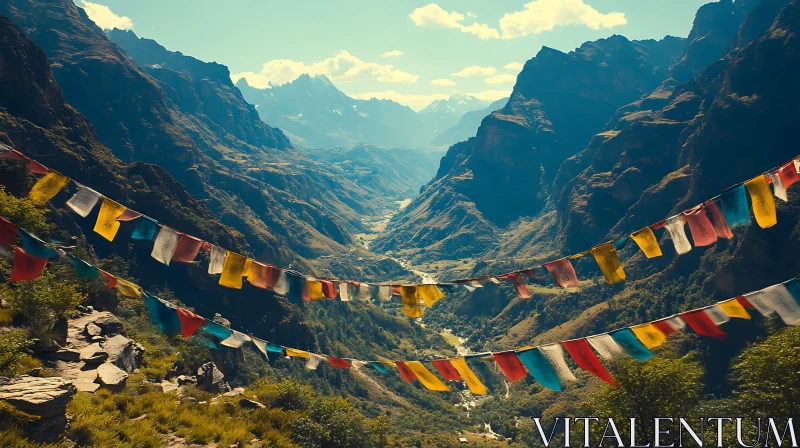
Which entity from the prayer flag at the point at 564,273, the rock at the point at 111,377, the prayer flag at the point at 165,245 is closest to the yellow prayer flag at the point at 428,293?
the prayer flag at the point at 564,273

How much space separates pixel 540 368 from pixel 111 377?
17.0 m

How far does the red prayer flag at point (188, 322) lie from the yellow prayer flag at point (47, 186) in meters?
6.62

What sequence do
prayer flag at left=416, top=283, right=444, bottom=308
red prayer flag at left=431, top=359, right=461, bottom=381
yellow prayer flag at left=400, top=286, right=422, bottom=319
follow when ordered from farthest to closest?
1. yellow prayer flag at left=400, top=286, right=422, bottom=319
2. prayer flag at left=416, top=283, right=444, bottom=308
3. red prayer flag at left=431, top=359, right=461, bottom=381

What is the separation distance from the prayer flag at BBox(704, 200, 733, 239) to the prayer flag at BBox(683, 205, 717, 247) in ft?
0.41

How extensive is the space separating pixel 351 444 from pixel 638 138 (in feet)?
716

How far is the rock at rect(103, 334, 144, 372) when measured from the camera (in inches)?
793

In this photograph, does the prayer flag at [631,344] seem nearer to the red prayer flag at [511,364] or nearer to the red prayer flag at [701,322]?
the red prayer flag at [701,322]

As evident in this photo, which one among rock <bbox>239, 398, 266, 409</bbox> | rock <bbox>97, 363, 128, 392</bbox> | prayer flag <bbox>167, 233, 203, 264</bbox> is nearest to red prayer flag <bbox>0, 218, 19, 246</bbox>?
prayer flag <bbox>167, 233, 203, 264</bbox>

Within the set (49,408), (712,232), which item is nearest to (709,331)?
(712,232)

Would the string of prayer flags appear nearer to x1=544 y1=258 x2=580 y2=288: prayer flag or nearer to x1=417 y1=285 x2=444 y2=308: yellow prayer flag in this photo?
x1=417 y1=285 x2=444 y2=308: yellow prayer flag

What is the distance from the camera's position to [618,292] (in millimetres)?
147375

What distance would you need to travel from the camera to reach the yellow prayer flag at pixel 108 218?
14.3 meters

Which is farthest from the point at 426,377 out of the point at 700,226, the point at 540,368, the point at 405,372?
the point at 700,226

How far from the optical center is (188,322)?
13.3 metres
